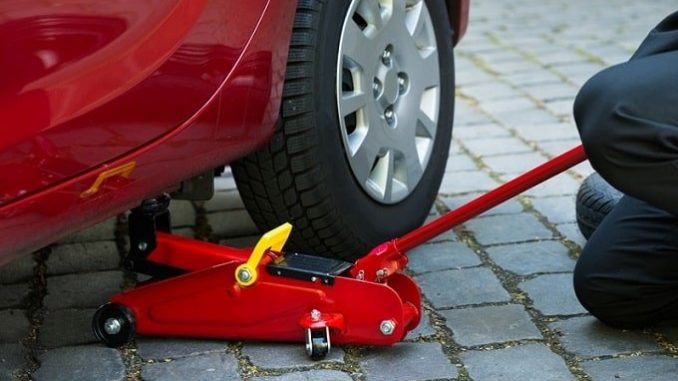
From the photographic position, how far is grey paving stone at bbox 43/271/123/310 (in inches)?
119

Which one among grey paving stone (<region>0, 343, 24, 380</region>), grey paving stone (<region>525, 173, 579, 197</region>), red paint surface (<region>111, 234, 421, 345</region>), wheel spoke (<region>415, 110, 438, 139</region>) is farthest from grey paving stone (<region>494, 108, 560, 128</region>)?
grey paving stone (<region>0, 343, 24, 380</region>)

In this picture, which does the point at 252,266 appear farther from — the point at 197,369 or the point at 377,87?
the point at 377,87

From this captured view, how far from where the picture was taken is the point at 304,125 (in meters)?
2.84

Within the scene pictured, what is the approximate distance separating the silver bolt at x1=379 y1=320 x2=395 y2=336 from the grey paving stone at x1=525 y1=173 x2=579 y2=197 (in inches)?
56.5

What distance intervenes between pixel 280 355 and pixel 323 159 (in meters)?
0.49

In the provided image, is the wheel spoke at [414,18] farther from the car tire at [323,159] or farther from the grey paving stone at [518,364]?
the grey paving stone at [518,364]

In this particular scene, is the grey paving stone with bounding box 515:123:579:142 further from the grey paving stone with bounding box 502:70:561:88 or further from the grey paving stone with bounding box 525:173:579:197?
the grey paving stone with bounding box 502:70:561:88

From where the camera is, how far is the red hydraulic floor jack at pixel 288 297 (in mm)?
2590

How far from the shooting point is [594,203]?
130 inches

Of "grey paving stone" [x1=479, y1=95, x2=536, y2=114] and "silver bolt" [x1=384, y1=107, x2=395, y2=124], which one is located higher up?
"silver bolt" [x1=384, y1=107, x2=395, y2=124]

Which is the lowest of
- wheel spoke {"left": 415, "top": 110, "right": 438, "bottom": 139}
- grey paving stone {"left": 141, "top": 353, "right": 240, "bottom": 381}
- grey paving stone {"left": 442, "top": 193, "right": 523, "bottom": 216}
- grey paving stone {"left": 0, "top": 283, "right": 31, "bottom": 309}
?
grey paving stone {"left": 442, "top": 193, "right": 523, "bottom": 216}

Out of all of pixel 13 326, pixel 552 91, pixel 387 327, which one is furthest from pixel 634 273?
pixel 552 91

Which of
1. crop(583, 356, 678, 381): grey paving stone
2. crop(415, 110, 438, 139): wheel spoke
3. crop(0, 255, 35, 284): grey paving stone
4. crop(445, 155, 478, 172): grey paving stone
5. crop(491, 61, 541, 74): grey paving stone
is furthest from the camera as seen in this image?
crop(491, 61, 541, 74): grey paving stone

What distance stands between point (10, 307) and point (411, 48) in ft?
4.06
